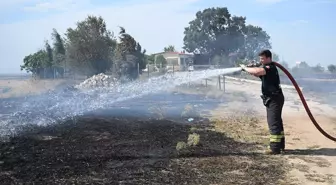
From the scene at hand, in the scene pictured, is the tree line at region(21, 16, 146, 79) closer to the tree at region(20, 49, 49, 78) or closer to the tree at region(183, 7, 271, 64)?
the tree at region(20, 49, 49, 78)

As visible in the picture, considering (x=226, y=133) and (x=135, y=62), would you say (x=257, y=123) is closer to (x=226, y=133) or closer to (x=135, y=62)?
(x=226, y=133)

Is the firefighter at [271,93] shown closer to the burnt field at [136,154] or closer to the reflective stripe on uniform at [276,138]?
the reflective stripe on uniform at [276,138]

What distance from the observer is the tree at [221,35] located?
198ft

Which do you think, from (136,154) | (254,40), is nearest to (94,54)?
(136,154)

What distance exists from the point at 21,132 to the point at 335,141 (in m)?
6.77

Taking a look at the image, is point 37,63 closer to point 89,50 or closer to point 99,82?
point 89,50

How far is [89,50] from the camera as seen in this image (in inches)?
1174

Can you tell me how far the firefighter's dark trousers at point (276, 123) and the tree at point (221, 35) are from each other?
5307 cm

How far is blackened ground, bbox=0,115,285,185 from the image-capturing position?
16.5ft

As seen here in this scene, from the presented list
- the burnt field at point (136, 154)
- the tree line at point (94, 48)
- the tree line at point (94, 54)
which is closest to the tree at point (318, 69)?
the tree line at point (94, 54)

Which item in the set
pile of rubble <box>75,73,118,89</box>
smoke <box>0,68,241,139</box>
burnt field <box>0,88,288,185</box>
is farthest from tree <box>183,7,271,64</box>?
burnt field <box>0,88,288,185</box>

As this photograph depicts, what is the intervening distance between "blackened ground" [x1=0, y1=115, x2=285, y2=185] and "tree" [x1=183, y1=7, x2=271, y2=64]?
52.6m

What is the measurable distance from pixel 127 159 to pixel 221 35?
57.6m

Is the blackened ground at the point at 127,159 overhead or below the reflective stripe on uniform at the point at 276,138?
below
